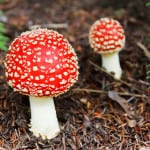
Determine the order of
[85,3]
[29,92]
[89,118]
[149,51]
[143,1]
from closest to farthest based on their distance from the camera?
[29,92]
[89,118]
[149,51]
[143,1]
[85,3]

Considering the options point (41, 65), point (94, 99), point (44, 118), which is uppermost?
point (41, 65)

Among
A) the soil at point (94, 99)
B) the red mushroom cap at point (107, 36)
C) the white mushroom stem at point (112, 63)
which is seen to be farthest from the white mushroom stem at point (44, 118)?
the white mushroom stem at point (112, 63)

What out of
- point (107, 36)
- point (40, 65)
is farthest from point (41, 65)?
point (107, 36)

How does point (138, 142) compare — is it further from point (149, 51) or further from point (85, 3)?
point (85, 3)

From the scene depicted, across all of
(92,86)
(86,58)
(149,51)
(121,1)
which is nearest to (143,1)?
(121,1)

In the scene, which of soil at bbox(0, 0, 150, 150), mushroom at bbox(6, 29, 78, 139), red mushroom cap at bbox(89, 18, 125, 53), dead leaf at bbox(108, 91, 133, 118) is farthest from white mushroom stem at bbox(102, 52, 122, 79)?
mushroom at bbox(6, 29, 78, 139)

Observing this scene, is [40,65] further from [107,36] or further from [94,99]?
[107,36]

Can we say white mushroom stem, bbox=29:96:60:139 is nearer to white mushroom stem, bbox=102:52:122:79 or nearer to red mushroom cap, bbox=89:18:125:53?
red mushroom cap, bbox=89:18:125:53
